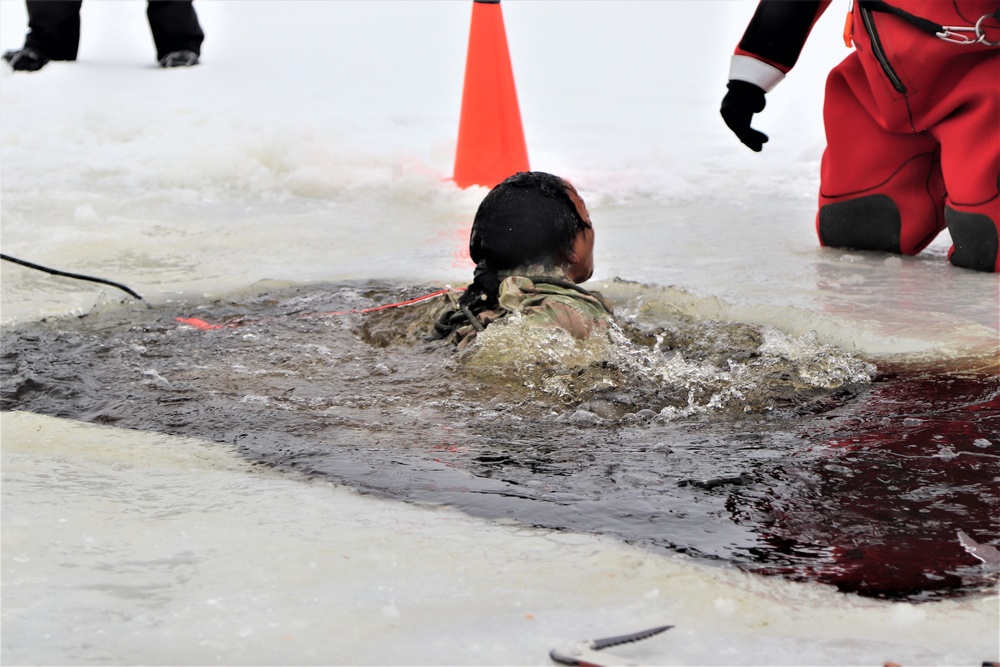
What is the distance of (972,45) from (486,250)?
211 centimetres

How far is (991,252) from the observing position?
4.33m

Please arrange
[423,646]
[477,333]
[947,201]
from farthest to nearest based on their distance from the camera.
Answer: [947,201], [477,333], [423,646]

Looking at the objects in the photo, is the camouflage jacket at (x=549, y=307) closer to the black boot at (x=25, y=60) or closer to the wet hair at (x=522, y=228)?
the wet hair at (x=522, y=228)

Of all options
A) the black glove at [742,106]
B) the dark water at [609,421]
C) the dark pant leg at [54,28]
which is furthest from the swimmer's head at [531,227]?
the dark pant leg at [54,28]

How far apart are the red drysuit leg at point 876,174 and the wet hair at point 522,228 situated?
191cm

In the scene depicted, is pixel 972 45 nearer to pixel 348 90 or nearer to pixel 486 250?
pixel 486 250

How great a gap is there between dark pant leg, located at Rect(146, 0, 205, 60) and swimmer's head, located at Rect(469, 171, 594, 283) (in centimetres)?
611

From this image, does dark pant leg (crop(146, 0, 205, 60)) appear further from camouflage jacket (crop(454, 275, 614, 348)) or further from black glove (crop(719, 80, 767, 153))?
camouflage jacket (crop(454, 275, 614, 348))

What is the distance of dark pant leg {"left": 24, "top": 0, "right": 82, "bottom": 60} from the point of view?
843 centimetres

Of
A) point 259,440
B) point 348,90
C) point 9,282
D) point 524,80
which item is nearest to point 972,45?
point 259,440

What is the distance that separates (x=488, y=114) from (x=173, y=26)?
400 cm

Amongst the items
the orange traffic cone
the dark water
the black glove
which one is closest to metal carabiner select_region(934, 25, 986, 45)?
the black glove

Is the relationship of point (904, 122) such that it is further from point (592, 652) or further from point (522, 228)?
point (592, 652)

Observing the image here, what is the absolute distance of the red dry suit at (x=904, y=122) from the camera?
4.23 m
